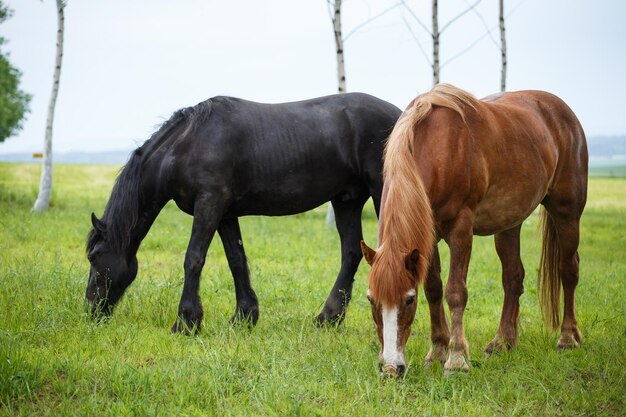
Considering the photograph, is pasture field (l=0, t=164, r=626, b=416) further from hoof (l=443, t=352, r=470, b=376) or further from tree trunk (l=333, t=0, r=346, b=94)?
tree trunk (l=333, t=0, r=346, b=94)

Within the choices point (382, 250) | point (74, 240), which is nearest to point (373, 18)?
point (74, 240)

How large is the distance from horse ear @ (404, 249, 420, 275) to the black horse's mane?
2731 mm

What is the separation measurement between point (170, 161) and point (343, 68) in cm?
945

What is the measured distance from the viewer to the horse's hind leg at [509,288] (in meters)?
5.80

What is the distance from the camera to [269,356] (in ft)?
16.6

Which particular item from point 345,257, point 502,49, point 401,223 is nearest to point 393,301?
point 401,223

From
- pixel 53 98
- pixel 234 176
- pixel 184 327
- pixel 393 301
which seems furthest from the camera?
pixel 53 98

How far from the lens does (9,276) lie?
23.1ft

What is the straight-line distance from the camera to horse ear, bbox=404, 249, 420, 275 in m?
4.14

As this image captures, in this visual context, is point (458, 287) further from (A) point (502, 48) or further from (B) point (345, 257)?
(A) point (502, 48)

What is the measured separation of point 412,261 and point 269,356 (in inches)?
60.4

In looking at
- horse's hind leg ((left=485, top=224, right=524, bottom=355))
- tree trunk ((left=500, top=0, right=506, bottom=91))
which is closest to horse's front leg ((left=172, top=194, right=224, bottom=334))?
horse's hind leg ((left=485, top=224, right=524, bottom=355))

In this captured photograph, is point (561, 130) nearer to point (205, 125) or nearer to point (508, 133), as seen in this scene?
point (508, 133)

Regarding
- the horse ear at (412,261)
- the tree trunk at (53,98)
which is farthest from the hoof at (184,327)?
the tree trunk at (53,98)
